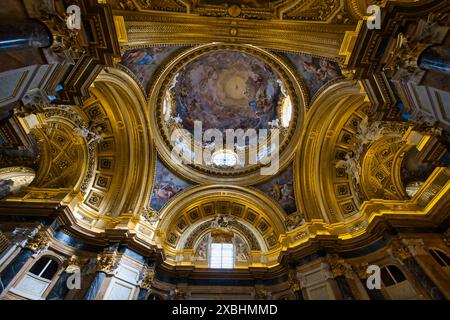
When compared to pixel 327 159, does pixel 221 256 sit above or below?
below

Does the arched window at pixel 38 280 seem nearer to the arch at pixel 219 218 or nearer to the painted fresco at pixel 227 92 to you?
the arch at pixel 219 218

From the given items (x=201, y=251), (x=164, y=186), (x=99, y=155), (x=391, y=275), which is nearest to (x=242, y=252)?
(x=201, y=251)

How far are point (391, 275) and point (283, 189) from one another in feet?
22.1

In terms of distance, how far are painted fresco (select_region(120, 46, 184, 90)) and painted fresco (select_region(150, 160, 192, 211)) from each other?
4887mm

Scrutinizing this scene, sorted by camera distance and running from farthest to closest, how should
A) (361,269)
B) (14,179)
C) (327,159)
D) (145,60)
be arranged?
(327,159), (145,60), (14,179), (361,269)

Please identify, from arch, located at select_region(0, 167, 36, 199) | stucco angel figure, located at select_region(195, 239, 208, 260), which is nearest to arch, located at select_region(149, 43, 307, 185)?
stucco angel figure, located at select_region(195, 239, 208, 260)

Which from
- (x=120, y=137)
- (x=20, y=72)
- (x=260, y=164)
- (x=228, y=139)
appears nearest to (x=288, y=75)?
(x=260, y=164)

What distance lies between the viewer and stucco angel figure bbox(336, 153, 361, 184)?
45.6ft

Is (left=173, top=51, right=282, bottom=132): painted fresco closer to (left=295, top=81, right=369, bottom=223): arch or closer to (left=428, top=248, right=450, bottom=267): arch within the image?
(left=295, top=81, right=369, bottom=223): arch

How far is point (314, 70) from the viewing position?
13367 mm

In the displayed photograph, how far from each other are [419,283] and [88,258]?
43.2ft

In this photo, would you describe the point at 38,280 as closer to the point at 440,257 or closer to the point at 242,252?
the point at 242,252

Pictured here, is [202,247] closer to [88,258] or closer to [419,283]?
[88,258]
